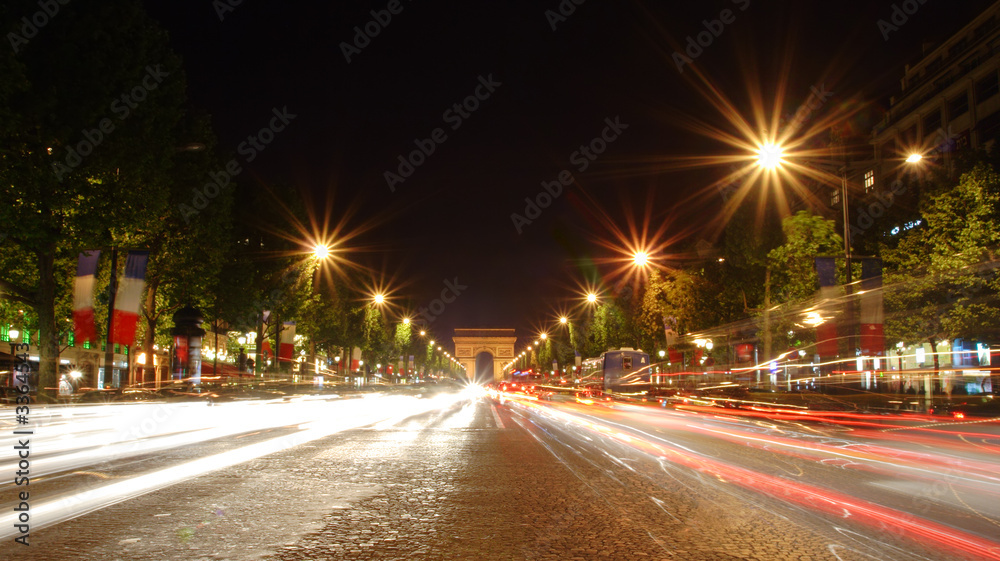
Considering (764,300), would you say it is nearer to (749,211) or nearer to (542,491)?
(749,211)

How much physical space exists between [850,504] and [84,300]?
23.1m

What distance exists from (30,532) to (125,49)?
21458mm

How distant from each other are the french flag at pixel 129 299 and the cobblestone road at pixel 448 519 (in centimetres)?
1761

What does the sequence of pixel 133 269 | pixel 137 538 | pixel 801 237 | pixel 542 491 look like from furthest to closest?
pixel 801 237 < pixel 133 269 < pixel 542 491 < pixel 137 538

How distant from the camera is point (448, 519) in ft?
20.9

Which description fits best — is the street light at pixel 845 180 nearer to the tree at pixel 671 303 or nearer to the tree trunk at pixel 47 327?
the tree at pixel 671 303

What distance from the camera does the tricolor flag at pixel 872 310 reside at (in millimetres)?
22203

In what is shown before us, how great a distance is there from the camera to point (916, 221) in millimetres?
36219

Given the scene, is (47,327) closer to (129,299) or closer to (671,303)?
(129,299)

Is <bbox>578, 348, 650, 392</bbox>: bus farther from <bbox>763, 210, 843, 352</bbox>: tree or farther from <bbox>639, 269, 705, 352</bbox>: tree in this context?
<bbox>763, 210, 843, 352</bbox>: tree

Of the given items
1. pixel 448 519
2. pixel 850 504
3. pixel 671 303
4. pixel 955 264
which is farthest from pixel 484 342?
pixel 448 519

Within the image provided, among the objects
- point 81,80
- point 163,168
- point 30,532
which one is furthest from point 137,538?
point 163,168

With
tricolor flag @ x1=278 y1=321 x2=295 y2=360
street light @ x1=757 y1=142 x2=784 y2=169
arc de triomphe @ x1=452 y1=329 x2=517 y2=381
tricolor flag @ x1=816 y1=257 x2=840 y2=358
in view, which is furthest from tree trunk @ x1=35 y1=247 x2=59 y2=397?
arc de triomphe @ x1=452 y1=329 x2=517 y2=381

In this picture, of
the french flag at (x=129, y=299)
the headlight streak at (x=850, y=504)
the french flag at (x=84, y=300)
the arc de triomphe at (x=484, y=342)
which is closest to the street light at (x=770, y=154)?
the headlight streak at (x=850, y=504)
